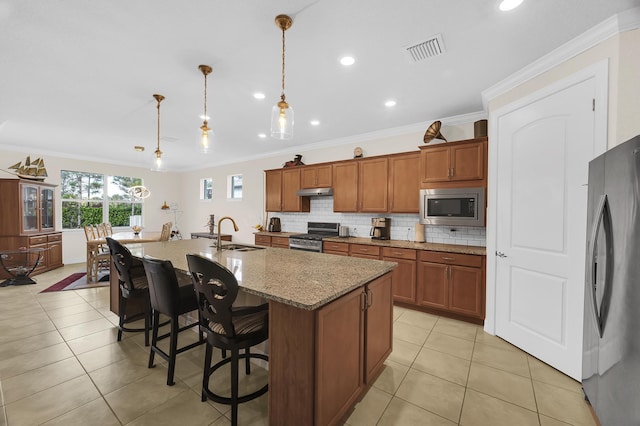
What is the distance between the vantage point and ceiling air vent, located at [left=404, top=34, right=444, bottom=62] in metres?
2.10

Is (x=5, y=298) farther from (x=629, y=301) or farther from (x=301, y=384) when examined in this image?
(x=629, y=301)

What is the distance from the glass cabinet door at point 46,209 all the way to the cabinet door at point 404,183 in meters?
7.26

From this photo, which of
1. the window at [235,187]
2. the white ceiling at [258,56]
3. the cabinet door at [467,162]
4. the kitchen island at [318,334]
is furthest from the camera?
the window at [235,187]

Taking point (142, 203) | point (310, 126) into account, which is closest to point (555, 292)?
point (310, 126)

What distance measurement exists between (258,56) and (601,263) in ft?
9.47

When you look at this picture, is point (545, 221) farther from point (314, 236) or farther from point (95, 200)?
point (95, 200)

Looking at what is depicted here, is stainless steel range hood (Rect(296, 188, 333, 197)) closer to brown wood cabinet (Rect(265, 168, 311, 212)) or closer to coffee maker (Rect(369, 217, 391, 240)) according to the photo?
brown wood cabinet (Rect(265, 168, 311, 212))

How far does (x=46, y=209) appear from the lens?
19.0 feet

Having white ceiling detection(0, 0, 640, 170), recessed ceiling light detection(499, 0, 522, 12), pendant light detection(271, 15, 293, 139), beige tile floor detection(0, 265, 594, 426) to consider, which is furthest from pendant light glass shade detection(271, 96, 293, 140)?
beige tile floor detection(0, 265, 594, 426)

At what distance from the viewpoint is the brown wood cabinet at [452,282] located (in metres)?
3.10

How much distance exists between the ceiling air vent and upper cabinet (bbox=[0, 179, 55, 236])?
7357mm

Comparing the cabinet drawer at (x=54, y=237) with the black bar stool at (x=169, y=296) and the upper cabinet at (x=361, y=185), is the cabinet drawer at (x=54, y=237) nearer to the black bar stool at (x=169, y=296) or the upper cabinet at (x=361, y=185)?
the black bar stool at (x=169, y=296)

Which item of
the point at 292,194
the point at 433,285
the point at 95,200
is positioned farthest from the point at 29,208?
the point at 433,285

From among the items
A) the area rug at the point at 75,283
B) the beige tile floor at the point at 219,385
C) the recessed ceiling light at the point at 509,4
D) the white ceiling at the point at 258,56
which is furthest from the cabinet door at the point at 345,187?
the area rug at the point at 75,283
